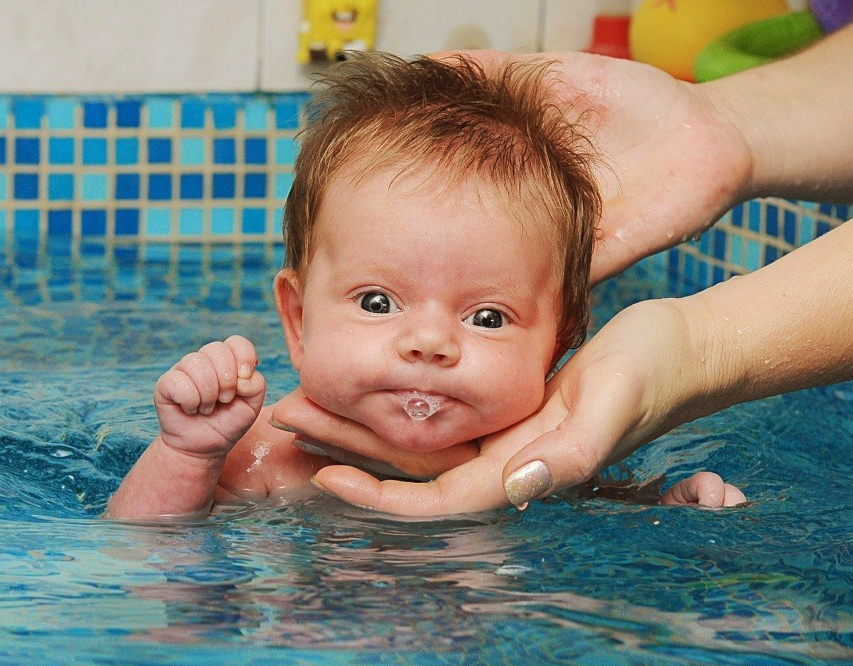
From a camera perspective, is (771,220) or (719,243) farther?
(719,243)

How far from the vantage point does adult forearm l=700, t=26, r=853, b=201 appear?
2.39 meters

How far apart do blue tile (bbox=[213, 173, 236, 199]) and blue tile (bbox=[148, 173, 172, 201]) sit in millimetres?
157

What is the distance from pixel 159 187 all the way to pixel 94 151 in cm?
25

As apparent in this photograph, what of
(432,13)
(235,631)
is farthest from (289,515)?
(432,13)

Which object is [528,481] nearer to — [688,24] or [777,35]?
[777,35]

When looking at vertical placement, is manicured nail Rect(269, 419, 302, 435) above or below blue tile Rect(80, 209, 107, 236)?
above

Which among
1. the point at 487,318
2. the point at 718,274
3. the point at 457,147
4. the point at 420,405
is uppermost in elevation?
the point at 457,147

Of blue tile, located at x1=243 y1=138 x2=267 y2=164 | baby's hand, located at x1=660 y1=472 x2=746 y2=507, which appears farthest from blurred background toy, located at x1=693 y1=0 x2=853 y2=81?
baby's hand, located at x1=660 y1=472 x2=746 y2=507

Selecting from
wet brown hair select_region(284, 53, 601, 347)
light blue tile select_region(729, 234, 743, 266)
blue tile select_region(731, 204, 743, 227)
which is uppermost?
wet brown hair select_region(284, 53, 601, 347)

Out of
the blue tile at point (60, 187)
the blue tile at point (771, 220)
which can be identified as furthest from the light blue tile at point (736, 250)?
the blue tile at point (60, 187)

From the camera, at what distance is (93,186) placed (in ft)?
14.1

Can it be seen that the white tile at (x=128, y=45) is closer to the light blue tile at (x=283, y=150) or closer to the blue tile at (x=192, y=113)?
the blue tile at (x=192, y=113)

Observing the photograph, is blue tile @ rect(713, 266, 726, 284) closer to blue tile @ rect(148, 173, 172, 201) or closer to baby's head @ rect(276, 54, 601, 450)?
blue tile @ rect(148, 173, 172, 201)

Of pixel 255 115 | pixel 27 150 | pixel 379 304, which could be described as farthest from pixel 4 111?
pixel 379 304
